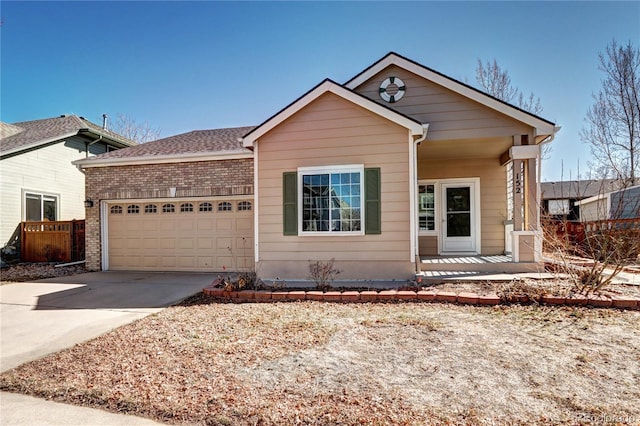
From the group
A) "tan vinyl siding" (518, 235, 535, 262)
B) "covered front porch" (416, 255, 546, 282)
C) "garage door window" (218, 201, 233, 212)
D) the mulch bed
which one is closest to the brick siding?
"garage door window" (218, 201, 233, 212)

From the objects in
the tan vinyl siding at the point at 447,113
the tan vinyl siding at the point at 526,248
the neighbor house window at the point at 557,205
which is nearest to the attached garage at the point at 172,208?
the tan vinyl siding at the point at 447,113

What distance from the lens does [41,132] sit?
572 inches

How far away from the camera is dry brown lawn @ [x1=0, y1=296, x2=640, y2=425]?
99.4 inches

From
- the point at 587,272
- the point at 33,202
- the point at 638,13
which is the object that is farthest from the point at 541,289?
the point at 33,202

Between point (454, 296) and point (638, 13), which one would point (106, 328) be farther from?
point (638, 13)

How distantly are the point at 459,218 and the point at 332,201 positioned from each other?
4.42 meters

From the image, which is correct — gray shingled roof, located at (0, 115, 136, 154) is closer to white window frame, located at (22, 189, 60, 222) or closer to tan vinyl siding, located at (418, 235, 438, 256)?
white window frame, located at (22, 189, 60, 222)

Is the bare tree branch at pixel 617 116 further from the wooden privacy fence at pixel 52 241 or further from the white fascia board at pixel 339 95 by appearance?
the wooden privacy fence at pixel 52 241

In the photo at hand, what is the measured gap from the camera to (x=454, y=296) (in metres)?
5.69

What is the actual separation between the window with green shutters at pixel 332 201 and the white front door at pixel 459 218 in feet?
11.6

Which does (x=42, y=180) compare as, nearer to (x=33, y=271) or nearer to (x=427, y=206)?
(x=33, y=271)

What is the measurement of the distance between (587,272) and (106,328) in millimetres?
7998

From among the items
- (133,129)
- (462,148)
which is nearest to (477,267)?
(462,148)

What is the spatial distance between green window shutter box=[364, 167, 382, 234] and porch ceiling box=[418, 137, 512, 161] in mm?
1749
